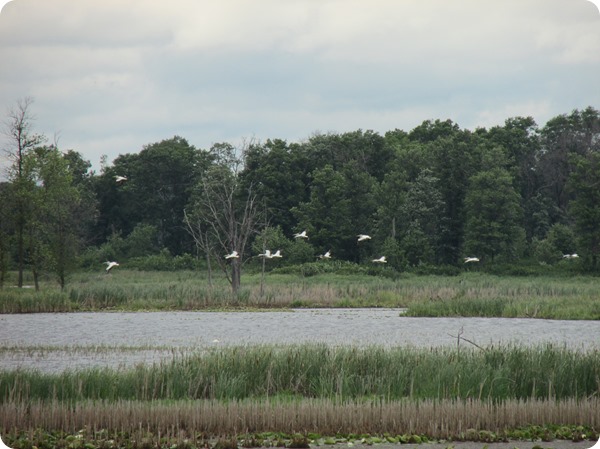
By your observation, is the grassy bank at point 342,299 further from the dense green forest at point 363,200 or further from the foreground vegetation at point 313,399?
the foreground vegetation at point 313,399

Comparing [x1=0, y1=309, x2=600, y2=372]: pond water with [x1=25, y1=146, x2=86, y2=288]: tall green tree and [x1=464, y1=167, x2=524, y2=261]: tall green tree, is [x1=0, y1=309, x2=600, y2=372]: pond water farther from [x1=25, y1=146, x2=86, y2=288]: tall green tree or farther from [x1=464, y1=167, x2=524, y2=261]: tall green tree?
[x1=464, y1=167, x2=524, y2=261]: tall green tree

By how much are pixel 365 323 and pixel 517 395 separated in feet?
51.7

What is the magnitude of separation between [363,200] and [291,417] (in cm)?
A: 5294

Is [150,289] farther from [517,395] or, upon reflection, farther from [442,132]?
[442,132]

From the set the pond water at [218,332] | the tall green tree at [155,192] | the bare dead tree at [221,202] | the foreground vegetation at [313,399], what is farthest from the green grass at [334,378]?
the tall green tree at [155,192]

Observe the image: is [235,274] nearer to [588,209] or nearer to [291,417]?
[588,209]

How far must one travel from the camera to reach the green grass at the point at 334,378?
15852 millimetres

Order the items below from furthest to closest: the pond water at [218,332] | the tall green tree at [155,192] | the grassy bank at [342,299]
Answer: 1. the tall green tree at [155,192]
2. the grassy bank at [342,299]
3. the pond water at [218,332]

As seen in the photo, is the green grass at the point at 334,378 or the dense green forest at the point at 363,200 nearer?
the green grass at the point at 334,378

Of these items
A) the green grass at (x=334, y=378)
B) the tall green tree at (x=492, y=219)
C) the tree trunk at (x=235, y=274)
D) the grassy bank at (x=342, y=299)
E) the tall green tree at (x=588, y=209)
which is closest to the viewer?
the green grass at (x=334, y=378)

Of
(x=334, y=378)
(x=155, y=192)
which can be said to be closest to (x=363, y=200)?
(x=155, y=192)

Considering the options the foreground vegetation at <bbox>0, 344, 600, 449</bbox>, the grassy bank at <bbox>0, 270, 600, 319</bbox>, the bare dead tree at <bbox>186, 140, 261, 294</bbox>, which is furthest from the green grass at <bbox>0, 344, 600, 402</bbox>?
the bare dead tree at <bbox>186, 140, 261, 294</bbox>

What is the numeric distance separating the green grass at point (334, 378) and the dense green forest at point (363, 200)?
30388 millimetres

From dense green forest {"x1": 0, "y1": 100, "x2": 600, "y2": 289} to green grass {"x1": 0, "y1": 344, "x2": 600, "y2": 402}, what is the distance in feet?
99.7
